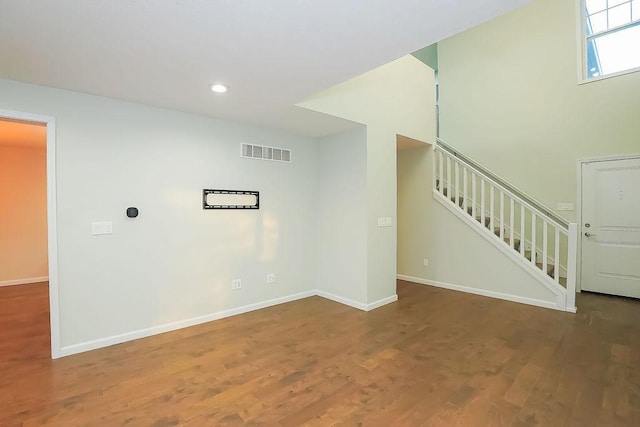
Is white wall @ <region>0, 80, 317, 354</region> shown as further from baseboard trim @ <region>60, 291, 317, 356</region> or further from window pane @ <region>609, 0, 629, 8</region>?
window pane @ <region>609, 0, 629, 8</region>

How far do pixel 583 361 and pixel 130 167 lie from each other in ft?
15.2

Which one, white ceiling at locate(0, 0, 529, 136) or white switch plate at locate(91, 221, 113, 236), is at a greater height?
white ceiling at locate(0, 0, 529, 136)

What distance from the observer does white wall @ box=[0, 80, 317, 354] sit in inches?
109

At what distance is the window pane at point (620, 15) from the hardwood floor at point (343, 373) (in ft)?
14.4

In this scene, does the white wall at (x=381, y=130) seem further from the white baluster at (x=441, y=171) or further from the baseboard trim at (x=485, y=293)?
the baseboard trim at (x=485, y=293)

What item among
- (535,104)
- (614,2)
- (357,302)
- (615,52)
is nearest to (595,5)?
(614,2)

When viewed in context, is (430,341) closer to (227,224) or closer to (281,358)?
(281,358)

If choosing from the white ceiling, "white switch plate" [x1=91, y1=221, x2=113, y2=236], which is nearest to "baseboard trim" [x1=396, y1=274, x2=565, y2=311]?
the white ceiling

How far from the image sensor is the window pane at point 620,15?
452 centimetres

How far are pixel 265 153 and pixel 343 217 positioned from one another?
141cm

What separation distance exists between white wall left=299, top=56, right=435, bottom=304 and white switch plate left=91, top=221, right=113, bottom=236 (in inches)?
102

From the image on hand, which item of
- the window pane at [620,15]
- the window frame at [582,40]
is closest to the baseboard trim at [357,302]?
the window frame at [582,40]

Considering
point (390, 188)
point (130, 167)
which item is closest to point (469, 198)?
point (390, 188)

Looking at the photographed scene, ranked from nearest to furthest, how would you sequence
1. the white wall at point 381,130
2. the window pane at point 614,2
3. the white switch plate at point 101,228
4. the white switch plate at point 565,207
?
the white switch plate at point 101,228, the white wall at point 381,130, the window pane at point 614,2, the white switch plate at point 565,207
